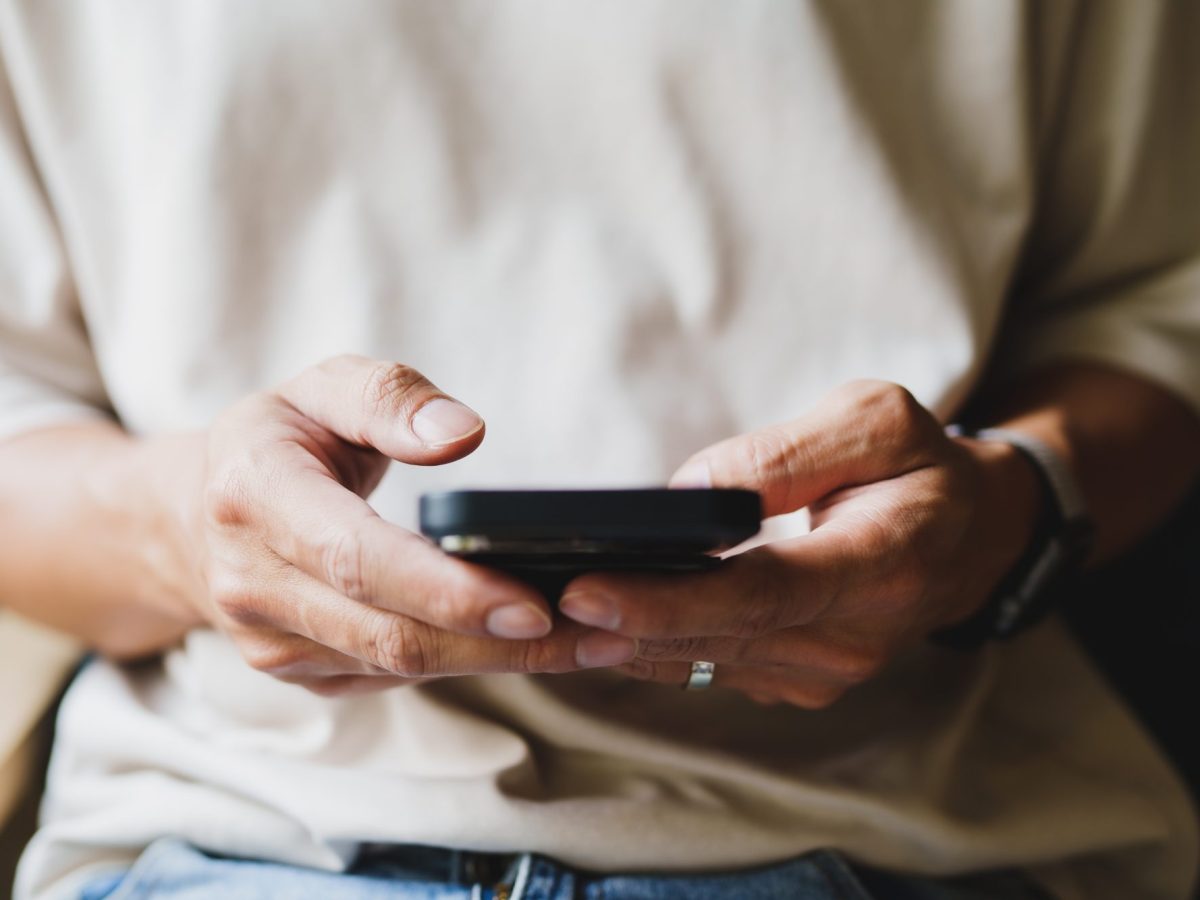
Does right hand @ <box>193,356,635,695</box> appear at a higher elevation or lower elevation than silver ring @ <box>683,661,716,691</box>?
higher

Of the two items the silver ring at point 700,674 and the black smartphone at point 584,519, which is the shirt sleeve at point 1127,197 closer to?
the silver ring at point 700,674

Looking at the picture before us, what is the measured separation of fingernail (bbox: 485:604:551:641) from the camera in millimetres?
387

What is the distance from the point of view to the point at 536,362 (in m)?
0.70

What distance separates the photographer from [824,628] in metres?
0.56

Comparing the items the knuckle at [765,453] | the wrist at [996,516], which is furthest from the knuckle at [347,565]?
the wrist at [996,516]

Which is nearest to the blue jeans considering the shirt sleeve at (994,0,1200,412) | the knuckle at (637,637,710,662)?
the knuckle at (637,637,710,662)

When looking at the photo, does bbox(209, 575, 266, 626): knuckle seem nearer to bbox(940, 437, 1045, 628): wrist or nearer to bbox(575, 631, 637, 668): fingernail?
bbox(575, 631, 637, 668): fingernail

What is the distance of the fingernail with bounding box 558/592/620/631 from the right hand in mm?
10

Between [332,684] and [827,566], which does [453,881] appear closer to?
[332,684]

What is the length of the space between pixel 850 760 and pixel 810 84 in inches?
20.0

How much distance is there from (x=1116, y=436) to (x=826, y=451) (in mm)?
423

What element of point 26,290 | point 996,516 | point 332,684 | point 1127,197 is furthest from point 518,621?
point 1127,197

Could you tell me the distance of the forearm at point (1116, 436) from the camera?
0.80 meters

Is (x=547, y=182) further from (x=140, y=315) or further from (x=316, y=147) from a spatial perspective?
(x=140, y=315)
